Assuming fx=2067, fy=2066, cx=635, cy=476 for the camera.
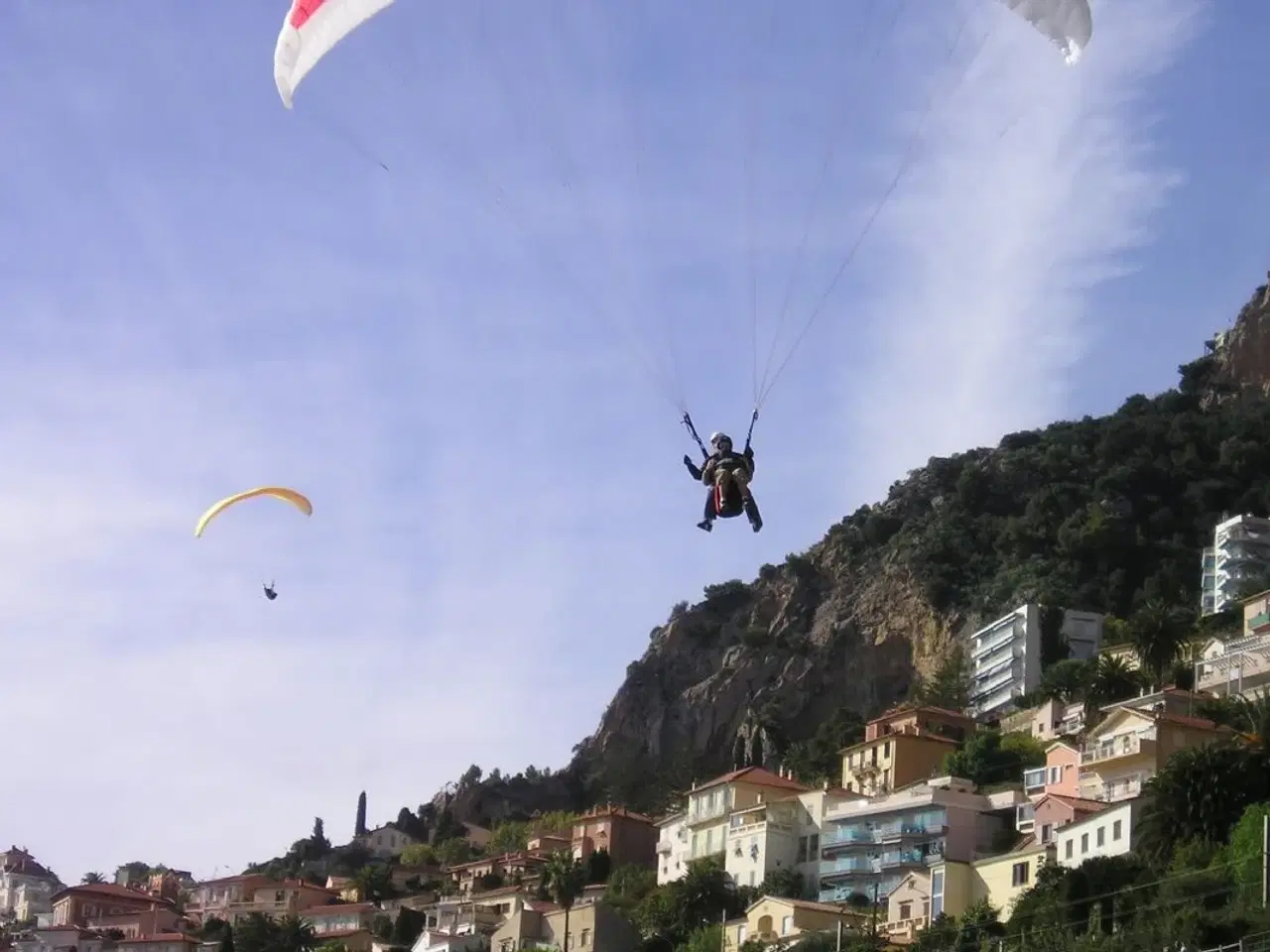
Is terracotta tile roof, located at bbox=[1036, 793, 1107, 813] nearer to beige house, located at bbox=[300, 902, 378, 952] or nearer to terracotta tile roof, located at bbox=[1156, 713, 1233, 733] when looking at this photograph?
terracotta tile roof, located at bbox=[1156, 713, 1233, 733]

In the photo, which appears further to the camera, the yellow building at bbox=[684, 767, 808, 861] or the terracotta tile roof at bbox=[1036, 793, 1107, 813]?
the yellow building at bbox=[684, 767, 808, 861]

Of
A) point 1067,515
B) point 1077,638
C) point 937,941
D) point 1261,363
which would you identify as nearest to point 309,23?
point 937,941

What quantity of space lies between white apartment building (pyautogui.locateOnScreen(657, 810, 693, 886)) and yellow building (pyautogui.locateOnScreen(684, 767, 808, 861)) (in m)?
0.52

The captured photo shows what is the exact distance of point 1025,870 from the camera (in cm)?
5644

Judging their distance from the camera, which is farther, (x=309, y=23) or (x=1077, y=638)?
(x=1077, y=638)

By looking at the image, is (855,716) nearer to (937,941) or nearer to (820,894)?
(820,894)

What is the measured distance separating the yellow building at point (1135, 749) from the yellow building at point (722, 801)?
1568 cm

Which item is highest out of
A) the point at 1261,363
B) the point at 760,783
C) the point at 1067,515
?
the point at 1261,363

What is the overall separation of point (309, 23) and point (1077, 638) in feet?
258

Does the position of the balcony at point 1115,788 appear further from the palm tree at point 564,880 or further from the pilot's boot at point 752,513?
the pilot's boot at point 752,513

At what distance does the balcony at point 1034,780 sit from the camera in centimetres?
6844

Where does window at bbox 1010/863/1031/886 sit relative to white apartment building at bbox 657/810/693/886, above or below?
below

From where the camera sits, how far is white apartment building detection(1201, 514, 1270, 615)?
9744cm

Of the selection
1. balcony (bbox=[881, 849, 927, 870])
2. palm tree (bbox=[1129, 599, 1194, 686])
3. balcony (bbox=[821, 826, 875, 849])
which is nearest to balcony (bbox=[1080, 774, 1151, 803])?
balcony (bbox=[881, 849, 927, 870])
